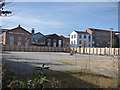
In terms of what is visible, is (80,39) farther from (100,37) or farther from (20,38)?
(20,38)

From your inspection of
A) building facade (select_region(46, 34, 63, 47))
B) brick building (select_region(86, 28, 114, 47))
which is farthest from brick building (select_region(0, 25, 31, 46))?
brick building (select_region(86, 28, 114, 47))

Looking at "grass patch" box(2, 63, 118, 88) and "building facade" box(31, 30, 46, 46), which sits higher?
"building facade" box(31, 30, 46, 46)

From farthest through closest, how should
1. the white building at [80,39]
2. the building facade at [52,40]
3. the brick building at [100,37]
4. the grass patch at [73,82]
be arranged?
1. the brick building at [100,37]
2. the white building at [80,39]
3. the building facade at [52,40]
4. the grass patch at [73,82]

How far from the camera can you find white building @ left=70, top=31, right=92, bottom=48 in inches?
1875

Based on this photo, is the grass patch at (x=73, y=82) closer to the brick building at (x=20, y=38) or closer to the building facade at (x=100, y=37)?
the brick building at (x=20, y=38)

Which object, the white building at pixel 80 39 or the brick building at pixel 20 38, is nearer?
the brick building at pixel 20 38

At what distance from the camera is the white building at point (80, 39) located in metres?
47.6

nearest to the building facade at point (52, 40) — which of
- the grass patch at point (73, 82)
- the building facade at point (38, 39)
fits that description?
the building facade at point (38, 39)

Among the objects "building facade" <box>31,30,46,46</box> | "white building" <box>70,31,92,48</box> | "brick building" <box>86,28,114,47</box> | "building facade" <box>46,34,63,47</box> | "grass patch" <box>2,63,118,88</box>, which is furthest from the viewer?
"brick building" <box>86,28,114,47</box>

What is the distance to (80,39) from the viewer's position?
48219 mm

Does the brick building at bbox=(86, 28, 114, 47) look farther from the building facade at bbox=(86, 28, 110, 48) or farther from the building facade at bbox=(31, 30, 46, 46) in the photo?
the building facade at bbox=(31, 30, 46, 46)

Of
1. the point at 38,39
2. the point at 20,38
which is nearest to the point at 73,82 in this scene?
the point at 20,38

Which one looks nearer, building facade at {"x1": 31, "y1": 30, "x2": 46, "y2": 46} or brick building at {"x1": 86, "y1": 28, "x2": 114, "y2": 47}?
building facade at {"x1": 31, "y1": 30, "x2": 46, "y2": 46}

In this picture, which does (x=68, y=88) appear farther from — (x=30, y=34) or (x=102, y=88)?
(x=30, y=34)
